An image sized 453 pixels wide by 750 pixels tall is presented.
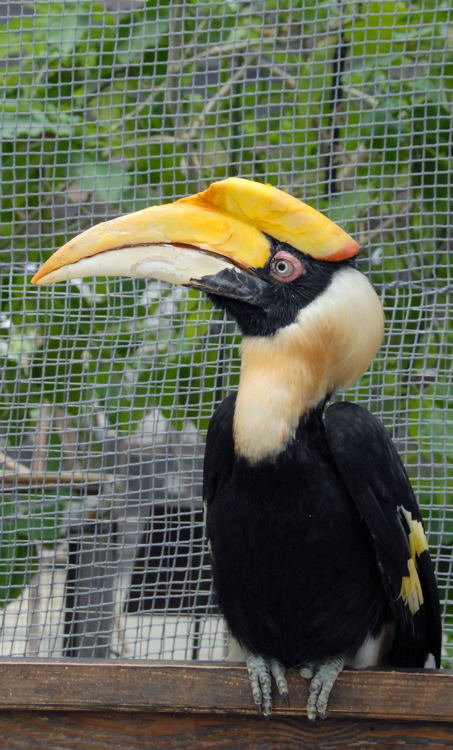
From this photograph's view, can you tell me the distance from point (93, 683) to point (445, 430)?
969 millimetres

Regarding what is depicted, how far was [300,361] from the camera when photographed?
1.42 m

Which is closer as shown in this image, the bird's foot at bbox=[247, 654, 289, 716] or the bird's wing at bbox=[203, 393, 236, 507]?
the bird's foot at bbox=[247, 654, 289, 716]

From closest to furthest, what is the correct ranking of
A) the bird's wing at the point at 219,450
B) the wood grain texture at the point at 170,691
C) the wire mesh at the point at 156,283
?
the wood grain texture at the point at 170,691, the bird's wing at the point at 219,450, the wire mesh at the point at 156,283

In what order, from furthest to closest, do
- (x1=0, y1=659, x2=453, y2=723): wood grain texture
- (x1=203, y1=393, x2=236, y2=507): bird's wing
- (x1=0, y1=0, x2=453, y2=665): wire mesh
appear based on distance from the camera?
1. (x1=0, y1=0, x2=453, y2=665): wire mesh
2. (x1=203, y1=393, x2=236, y2=507): bird's wing
3. (x1=0, y1=659, x2=453, y2=723): wood grain texture

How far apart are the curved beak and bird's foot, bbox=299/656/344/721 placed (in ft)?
1.63

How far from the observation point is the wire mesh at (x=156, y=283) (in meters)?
2.16

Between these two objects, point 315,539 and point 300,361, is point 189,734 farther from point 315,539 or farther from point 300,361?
point 300,361

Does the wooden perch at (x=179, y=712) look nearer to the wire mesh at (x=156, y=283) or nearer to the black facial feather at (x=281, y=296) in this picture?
the black facial feather at (x=281, y=296)

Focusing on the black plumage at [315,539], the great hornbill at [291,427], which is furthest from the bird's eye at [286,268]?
the black plumage at [315,539]

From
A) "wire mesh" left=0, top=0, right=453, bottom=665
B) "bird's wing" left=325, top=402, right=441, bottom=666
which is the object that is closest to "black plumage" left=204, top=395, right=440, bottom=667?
"bird's wing" left=325, top=402, right=441, bottom=666

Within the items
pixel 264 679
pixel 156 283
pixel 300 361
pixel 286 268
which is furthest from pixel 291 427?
pixel 156 283

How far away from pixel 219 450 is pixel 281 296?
25 cm

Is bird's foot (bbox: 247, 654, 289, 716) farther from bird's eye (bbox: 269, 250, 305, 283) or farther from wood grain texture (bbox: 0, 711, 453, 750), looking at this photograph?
bird's eye (bbox: 269, 250, 305, 283)

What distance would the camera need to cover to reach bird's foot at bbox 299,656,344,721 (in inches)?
54.9
